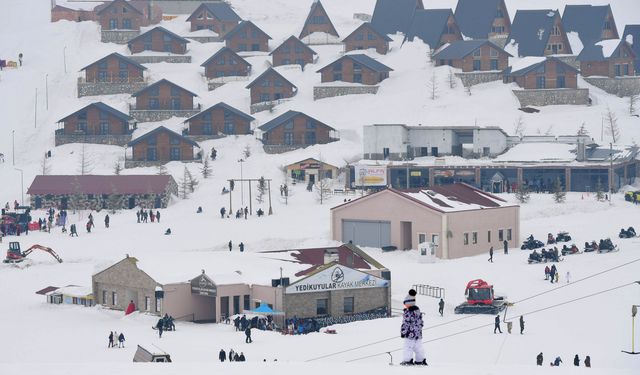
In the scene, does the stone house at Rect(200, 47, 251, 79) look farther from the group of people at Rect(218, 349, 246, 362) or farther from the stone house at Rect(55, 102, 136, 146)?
the group of people at Rect(218, 349, 246, 362)

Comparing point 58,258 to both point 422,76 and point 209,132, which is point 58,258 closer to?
point 209,132

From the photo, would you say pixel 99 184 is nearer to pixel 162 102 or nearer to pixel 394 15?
pixel 162 102

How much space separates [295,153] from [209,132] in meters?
7.06

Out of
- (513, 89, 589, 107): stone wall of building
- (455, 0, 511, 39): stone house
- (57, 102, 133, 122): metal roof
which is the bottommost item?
(57, 102, 133, 122): metal roof

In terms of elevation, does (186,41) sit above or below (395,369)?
above

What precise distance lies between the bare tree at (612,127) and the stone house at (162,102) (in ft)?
87.4

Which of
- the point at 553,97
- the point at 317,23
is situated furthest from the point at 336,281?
the point at 317,23

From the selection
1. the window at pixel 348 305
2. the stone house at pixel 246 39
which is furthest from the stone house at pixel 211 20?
the window at pixel 348 305

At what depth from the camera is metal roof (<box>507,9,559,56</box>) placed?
111m

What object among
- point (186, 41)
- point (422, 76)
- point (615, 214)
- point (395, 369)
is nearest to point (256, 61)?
point (186, 41)

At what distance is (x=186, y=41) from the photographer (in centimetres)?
11644

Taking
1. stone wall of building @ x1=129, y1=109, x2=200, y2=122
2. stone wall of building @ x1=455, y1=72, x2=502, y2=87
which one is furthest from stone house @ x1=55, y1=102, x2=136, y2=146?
stone wall of building @ x1=455, y1=72, x2=502, y2=87

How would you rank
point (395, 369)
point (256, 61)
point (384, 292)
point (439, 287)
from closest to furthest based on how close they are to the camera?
point (395, 369), point (384, 292), point (439, 287), point (256, 61)

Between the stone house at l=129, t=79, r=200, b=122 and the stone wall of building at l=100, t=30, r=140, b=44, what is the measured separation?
17.1 meters
